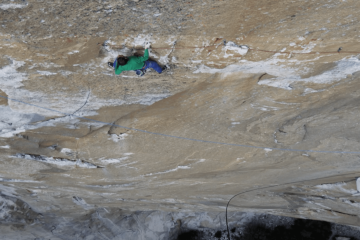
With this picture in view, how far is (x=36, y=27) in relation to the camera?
1761 mm

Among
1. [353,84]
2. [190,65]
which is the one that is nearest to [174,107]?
[190,65]

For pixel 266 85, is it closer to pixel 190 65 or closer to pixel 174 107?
pixel 190 65

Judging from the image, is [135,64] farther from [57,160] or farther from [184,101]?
[57,160]

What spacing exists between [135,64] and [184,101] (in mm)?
694

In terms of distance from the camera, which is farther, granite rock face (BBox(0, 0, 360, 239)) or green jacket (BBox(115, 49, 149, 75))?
green jacket (BBox(115, 49, 149, 75))

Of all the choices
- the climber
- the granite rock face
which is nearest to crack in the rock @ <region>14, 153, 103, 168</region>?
the granite rock face

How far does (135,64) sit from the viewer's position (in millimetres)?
1961

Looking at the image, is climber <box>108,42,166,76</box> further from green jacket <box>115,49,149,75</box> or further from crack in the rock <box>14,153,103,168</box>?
crack in the rock <box>14,153,103,168</box>

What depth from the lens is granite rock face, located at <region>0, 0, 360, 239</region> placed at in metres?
1.75

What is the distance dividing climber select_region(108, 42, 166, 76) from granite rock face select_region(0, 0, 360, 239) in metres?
0.07

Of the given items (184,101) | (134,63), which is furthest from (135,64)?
(184,101)

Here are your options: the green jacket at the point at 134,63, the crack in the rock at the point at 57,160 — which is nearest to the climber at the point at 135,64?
the green jacket at the point at 134,63

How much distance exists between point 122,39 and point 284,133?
2.01 metres

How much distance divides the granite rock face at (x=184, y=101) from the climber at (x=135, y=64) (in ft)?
0.22
